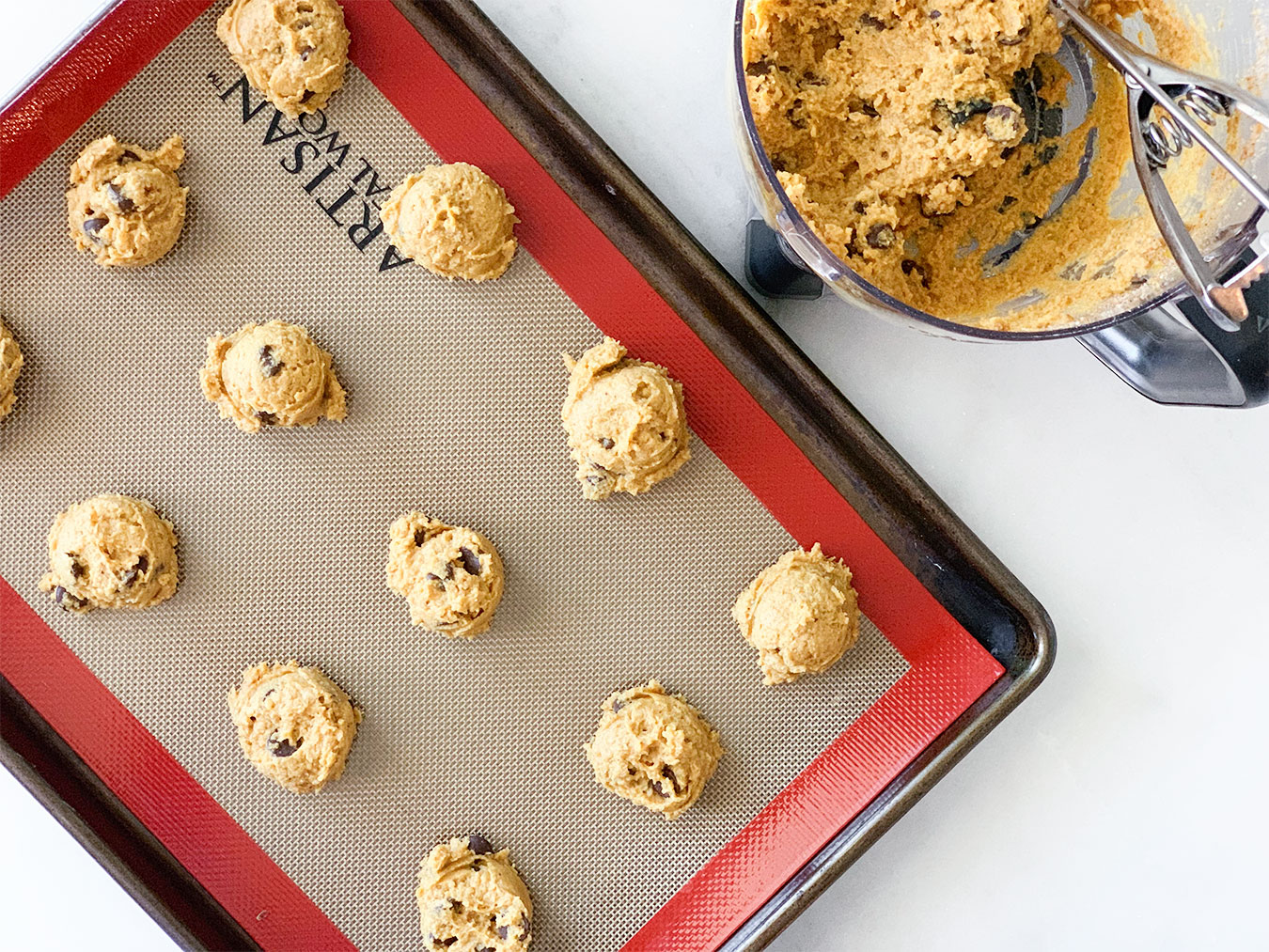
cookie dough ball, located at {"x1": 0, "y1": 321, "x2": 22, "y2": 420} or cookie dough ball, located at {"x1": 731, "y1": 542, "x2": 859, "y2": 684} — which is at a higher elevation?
cookie dough ball, located at {"x1": 0, "y1": 321, "x2": 22, "y2": 420}

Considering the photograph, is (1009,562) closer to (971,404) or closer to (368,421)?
(971,404)

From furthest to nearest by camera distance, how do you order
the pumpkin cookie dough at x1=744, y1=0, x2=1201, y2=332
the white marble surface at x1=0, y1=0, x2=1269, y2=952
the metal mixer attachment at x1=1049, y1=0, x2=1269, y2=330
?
the white marble surface at x1=0, y1=0, x2=1269, y2=952
the pumpkin cookie dough at x1=744, y1=0, x2=1201, y2=332
the metal mixer attachment at x1=1049, y1=0, x2=1269, y2=330

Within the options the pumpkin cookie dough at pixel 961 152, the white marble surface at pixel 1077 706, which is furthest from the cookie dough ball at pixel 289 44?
the pumpkin cookie dough at pixel 961 152

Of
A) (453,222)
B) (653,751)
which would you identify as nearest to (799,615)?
(653,751)

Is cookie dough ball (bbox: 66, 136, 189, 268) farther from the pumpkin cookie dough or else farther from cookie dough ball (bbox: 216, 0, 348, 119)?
the pumpkin cookie dough

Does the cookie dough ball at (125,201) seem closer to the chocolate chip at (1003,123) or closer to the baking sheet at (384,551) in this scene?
the baking sheet at (384,551)

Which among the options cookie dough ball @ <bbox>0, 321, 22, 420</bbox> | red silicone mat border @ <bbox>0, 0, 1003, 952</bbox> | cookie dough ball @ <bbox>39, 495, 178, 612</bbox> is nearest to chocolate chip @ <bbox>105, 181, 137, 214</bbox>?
red silicone mat border @ <bbox>0, 0, 1003, 952</bbox>

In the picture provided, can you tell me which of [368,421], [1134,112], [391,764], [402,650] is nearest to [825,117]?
[1134,112]

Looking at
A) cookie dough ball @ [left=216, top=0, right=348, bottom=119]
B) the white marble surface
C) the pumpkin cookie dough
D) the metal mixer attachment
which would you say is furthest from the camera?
the white marble surface
